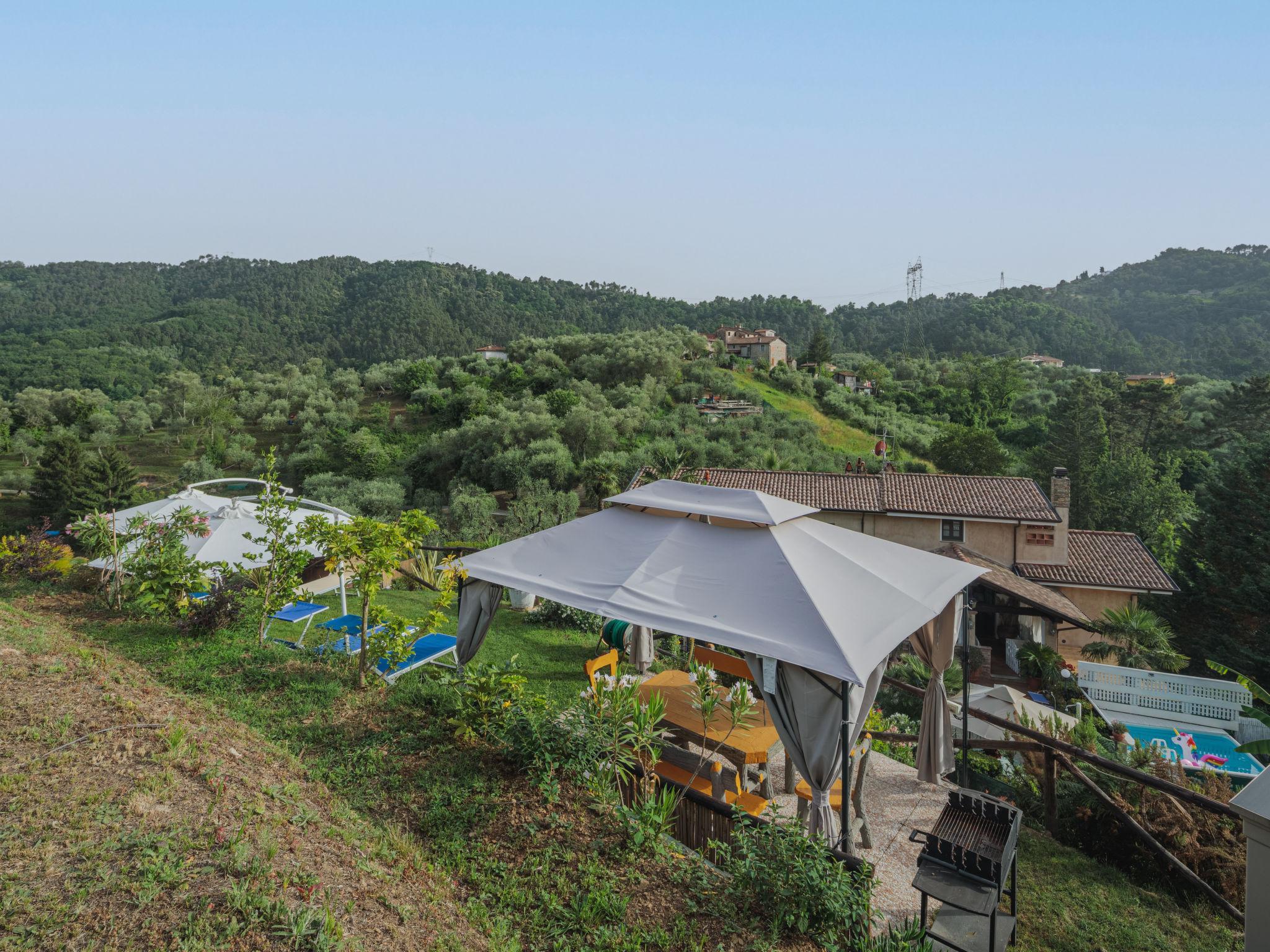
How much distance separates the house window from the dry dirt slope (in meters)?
23.7

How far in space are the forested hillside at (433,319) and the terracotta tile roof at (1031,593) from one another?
63588mm

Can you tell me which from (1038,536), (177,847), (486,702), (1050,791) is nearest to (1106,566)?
(1038,536)

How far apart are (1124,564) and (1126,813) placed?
21085 millimetres

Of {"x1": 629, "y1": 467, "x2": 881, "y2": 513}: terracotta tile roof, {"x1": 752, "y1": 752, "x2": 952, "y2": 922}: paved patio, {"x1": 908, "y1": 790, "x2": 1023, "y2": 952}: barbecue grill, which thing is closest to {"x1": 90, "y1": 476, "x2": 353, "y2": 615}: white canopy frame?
{"x1": 752, "y1": 752, "x2": 952, "y2": 922}: paved patio

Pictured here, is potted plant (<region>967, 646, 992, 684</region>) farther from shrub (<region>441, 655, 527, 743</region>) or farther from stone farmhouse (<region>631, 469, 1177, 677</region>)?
shrub (<region>441, 655, 527, 743</region>)

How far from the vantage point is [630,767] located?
424cm

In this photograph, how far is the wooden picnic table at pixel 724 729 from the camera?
4953 mm

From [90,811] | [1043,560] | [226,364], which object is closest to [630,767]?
[90,811]

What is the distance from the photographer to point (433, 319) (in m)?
78.6

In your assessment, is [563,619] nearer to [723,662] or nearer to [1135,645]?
[723,662]

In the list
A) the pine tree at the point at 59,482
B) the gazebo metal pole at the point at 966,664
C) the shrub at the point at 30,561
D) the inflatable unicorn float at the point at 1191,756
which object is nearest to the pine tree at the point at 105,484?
the pine tree at the point at 59,482

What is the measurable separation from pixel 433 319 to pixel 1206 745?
262ft

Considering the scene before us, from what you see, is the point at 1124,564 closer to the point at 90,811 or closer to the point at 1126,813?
the point at 1126,813

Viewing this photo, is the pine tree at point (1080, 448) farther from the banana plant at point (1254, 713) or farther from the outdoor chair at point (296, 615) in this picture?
the outdoor chair at point (296, 615)
